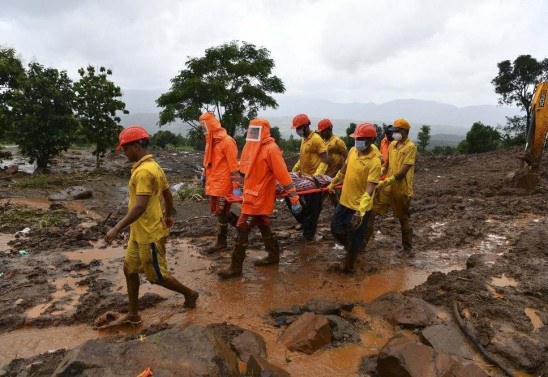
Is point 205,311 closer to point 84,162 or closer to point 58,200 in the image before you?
point 58,200

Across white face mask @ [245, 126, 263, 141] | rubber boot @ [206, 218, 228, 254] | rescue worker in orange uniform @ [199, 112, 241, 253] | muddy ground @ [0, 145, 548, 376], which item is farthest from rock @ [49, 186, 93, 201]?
white face mask @ [245, 126, 263, 141]

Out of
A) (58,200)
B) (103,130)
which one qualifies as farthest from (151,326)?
(103,130)

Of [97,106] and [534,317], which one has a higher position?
[97,106]

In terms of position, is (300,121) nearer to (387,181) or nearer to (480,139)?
(387,181)

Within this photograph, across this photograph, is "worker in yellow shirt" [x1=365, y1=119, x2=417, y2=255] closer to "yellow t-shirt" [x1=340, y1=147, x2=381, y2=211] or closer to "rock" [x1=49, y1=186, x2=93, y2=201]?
"yellow t-shirt" [x1=340, y1=147, x2=381, y2=211]

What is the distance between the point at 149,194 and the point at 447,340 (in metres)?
2.82

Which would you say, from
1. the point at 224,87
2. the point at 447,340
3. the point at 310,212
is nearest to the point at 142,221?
the point at 447,340

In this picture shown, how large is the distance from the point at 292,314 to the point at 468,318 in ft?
5.65

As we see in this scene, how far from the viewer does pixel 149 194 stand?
11.1 feet

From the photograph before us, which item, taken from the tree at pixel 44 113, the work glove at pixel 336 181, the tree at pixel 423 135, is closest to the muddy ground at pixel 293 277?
the work glove at pixel 336 181

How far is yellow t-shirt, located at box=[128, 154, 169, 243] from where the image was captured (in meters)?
3.37

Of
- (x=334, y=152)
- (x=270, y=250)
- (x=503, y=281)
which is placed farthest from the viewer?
(x=334, y=152)

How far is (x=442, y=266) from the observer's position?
217 inches

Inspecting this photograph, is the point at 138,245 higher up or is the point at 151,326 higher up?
the point at 138,245
